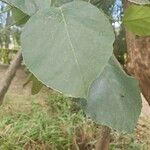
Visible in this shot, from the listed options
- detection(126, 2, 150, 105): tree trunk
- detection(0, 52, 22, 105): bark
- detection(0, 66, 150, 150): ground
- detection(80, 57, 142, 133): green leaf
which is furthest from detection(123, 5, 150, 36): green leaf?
detection(0, 66, 150, 150): ground

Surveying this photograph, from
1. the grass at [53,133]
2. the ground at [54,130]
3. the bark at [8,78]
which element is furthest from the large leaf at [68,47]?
the grass at [53,133]

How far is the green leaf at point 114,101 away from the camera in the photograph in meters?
0.43

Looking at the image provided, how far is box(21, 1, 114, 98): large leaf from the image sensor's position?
1.09 feet

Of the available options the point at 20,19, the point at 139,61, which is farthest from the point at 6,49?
the point at 20,19

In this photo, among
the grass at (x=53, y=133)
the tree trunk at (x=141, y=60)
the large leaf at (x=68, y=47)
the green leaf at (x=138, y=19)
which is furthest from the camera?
the grass at (x=53, y=133)

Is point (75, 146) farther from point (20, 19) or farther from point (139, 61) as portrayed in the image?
point (20, 19)

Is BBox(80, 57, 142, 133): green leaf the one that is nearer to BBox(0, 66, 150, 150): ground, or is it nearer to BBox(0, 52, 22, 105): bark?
BBox(0, 52, 22, 105): bark

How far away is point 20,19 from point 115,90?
0.50 ft

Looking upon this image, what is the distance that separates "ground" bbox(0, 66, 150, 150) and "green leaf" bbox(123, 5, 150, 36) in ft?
6.77

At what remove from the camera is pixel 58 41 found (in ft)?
1.16

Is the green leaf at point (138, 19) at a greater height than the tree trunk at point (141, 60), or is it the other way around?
the green leaf at point (138, 19)

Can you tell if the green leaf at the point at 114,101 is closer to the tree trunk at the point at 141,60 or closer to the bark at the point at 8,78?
the bark at the point at 8,78

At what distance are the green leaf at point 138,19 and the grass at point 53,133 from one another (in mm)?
Answer: 2442

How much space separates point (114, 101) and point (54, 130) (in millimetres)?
2705
